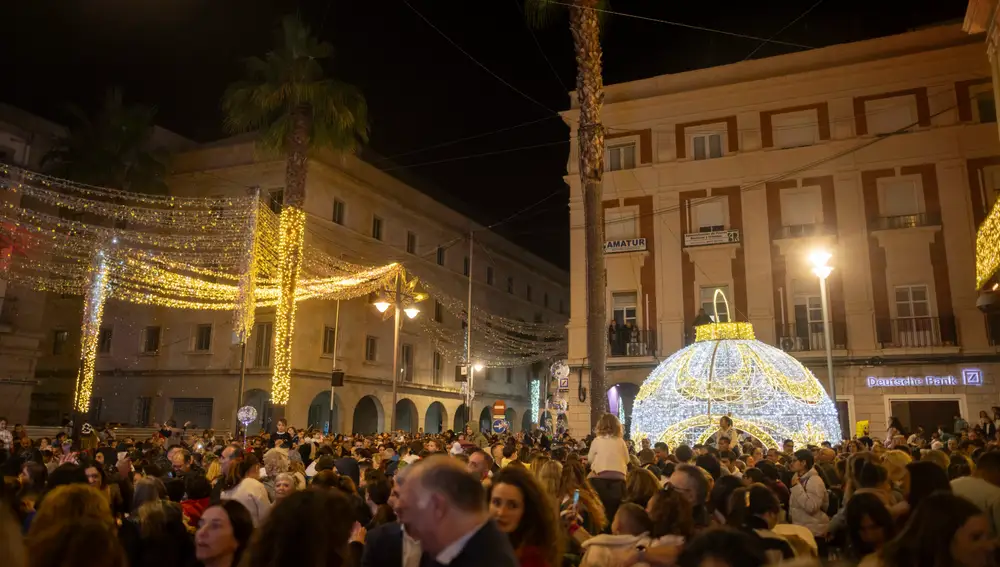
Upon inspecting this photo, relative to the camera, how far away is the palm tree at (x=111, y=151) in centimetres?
2970

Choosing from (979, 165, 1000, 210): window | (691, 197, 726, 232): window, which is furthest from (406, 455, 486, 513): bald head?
(979, 165, 1000, 210): window

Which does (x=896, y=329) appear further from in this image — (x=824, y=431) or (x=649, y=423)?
(x=649, y=423)

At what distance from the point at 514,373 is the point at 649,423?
35.5 meters

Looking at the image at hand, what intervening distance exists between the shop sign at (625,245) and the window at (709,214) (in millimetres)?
2213

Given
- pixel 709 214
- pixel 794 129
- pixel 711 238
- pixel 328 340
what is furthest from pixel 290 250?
pixel 794 129

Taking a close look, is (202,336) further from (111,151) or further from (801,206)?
(801,206)

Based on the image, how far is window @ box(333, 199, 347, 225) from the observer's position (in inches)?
1357

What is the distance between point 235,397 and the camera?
104 feet

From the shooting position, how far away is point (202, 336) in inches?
1331

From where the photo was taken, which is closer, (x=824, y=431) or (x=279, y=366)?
(x=824, y=431)

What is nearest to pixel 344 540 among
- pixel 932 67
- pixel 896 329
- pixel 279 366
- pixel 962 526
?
pixel 962 526

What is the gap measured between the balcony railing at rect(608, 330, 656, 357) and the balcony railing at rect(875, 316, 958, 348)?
809 cm

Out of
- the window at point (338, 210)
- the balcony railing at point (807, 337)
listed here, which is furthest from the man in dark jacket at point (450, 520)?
the window at point (338, 210)

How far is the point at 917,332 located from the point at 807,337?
3.60 m
